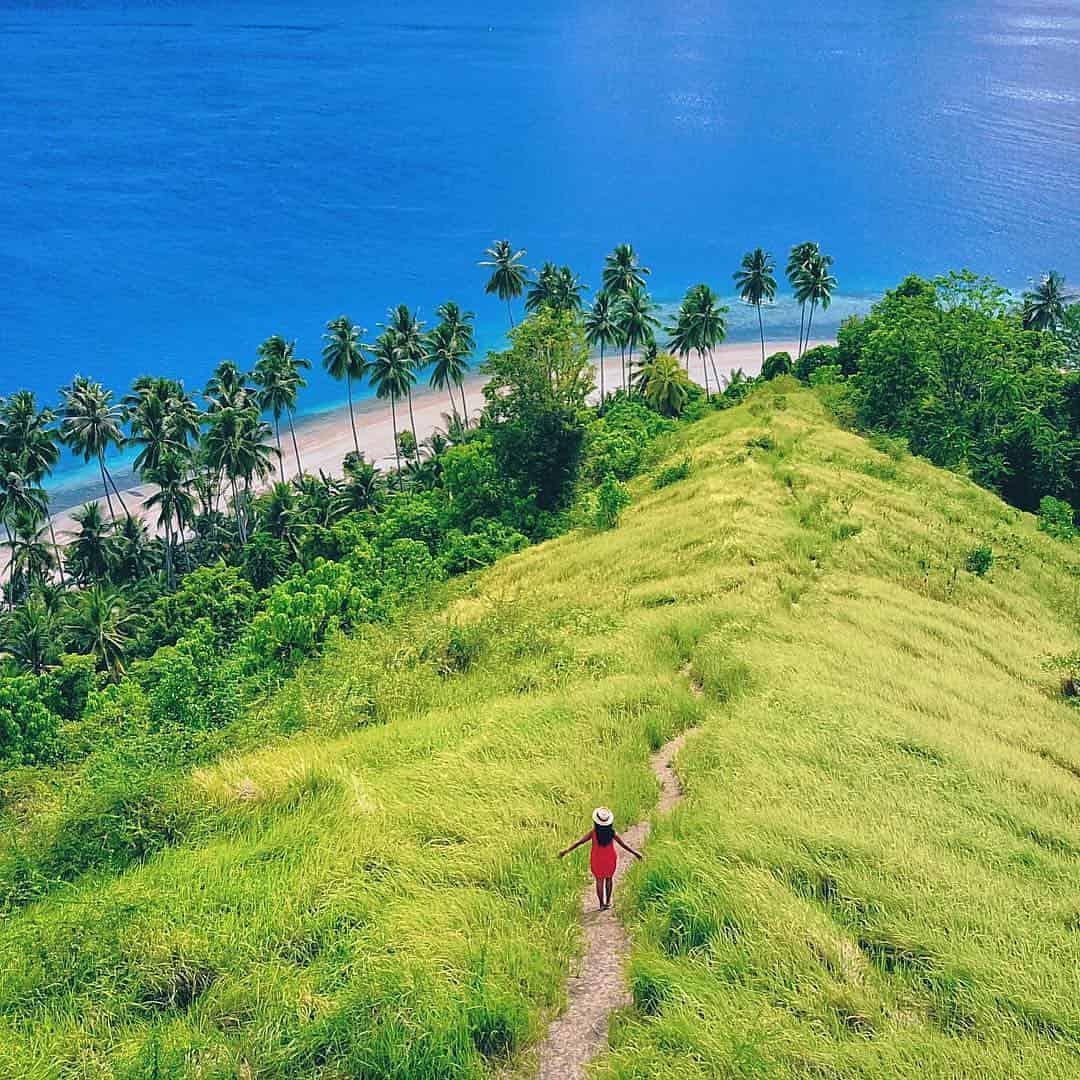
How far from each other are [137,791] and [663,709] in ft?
39.2

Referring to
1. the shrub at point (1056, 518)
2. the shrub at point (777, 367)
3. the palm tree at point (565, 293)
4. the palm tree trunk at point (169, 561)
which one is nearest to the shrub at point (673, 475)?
the shrub at point (1056, 518)

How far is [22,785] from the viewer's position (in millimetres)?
25953

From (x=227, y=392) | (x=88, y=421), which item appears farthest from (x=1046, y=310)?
(x=88, y=421)

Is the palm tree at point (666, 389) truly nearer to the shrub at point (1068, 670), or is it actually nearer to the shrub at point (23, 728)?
the shrub at point (1068, 670)

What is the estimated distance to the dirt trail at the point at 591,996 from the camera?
1302cm

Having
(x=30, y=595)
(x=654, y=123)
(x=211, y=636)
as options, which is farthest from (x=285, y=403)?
(x=654, y=123)

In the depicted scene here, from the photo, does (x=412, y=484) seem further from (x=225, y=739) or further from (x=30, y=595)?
(x=225, y=739)

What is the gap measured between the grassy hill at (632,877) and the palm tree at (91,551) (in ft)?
156

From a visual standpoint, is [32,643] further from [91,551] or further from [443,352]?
[443,352]

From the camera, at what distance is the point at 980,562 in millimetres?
35594

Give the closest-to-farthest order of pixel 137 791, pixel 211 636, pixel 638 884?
pixel 638 884
pixel 137 791
pixel 211 636

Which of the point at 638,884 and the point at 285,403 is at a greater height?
the point at 638,884

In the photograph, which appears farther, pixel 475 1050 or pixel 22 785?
pixel 22 785

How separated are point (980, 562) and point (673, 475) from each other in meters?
16.9
